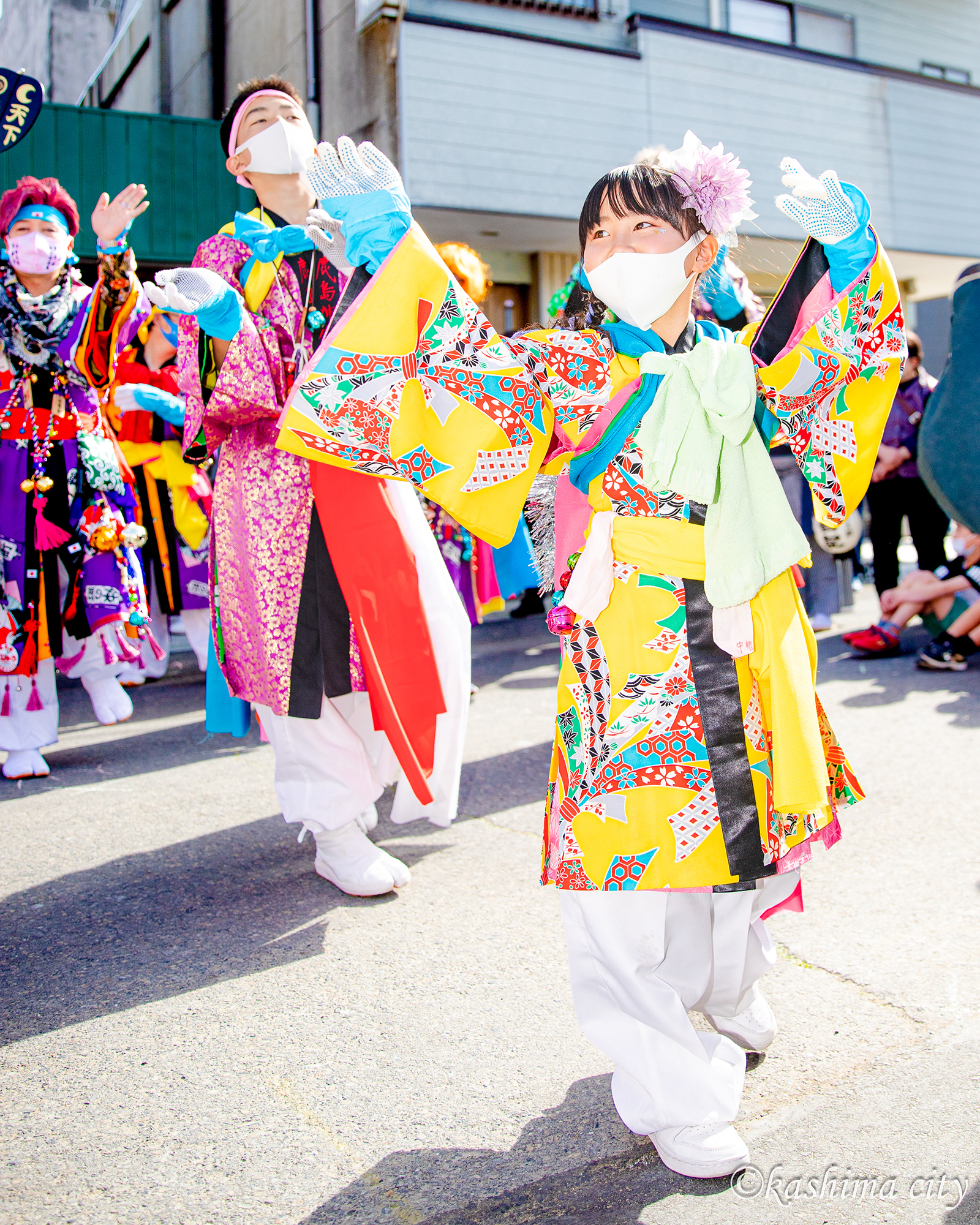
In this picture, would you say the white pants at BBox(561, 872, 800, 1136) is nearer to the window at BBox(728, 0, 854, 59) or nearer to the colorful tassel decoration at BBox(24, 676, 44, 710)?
the colorful tassel decoration at BBox(24, 676, 44, 710)

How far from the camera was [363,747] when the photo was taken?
293 centimetres

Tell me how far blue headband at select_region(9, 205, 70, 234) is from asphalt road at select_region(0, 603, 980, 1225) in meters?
2.13

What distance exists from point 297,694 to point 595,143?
8916 mm

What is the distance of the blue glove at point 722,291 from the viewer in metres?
2.26

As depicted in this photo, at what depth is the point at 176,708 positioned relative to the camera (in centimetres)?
543

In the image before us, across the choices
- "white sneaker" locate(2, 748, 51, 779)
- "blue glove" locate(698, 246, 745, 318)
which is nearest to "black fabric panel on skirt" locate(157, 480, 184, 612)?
"white sneaker" locate(2, 748, 51, 779)

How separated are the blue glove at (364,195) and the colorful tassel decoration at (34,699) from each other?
9.29 feet

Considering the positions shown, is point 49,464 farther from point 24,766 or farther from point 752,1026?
point 752,1026

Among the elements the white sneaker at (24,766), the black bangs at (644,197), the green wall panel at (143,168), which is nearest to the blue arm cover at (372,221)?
the black bangs at (644,197)

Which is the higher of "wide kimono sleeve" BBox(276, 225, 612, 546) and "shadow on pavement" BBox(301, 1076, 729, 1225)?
"wide kimono sleeve" BBox(276, 225, 612, 546)

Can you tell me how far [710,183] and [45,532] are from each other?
3.05 m

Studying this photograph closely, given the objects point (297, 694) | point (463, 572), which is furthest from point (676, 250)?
point (463, 572)

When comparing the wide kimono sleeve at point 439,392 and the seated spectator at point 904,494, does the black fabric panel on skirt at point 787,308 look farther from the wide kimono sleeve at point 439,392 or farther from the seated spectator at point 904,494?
the seated spectator at point 904,494

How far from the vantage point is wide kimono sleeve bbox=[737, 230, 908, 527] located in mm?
1843
